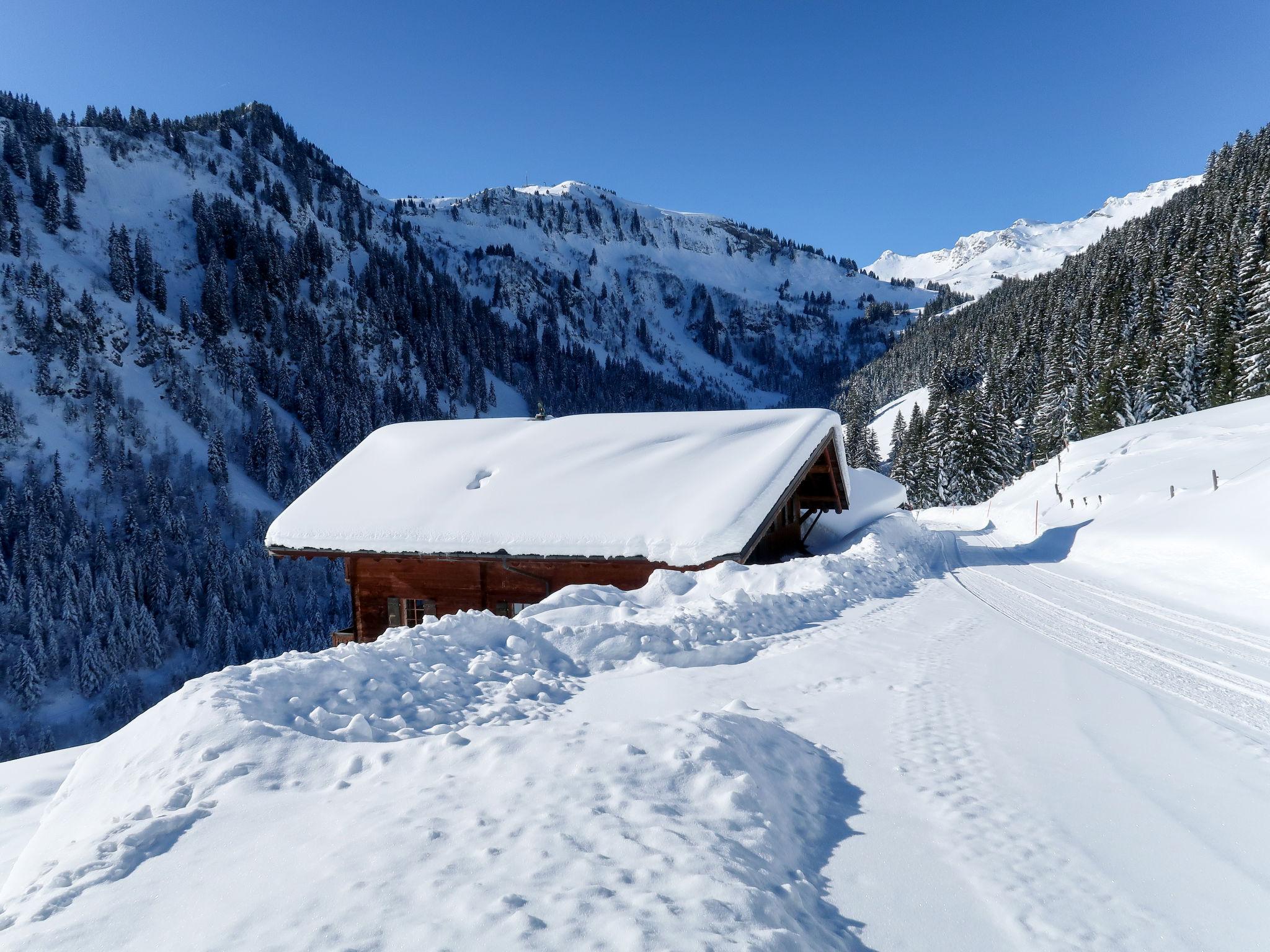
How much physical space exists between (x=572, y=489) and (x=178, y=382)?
106628mm

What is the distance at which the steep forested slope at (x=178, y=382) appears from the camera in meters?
60.0

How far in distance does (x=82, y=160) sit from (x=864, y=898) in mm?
162062

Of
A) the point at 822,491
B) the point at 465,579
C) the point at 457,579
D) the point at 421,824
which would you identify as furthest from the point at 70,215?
the point at 421,824

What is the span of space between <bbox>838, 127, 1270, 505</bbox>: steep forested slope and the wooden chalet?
4429 centimetres

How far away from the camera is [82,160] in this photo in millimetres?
112812

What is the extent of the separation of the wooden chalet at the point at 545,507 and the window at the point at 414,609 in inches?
1.4

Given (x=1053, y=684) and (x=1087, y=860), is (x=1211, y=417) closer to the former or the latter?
(x=1053, y=684)

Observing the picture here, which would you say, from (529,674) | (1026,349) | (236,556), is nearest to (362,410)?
(236,556)

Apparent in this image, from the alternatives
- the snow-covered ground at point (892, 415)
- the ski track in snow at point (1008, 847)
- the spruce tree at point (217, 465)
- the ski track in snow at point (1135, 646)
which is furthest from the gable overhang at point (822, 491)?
the snow-covered ground at point (892, 415)

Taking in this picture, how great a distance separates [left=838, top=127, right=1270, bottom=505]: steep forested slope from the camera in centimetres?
4628

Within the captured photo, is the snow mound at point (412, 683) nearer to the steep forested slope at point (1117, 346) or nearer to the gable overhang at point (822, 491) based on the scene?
the gable overhang at point (822, 491)

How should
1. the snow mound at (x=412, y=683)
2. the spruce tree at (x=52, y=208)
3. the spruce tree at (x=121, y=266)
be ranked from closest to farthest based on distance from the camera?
1. the snow mound at (x=412, y=683)
2. the spruce tree at (x=52, y=208)
3. the spruce tree at (x=121, y=266)

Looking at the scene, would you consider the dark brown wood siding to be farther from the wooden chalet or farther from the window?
the window

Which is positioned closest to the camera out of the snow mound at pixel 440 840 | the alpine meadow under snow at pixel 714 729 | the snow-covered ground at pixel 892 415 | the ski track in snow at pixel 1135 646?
the snow mound at pixel 440 840
